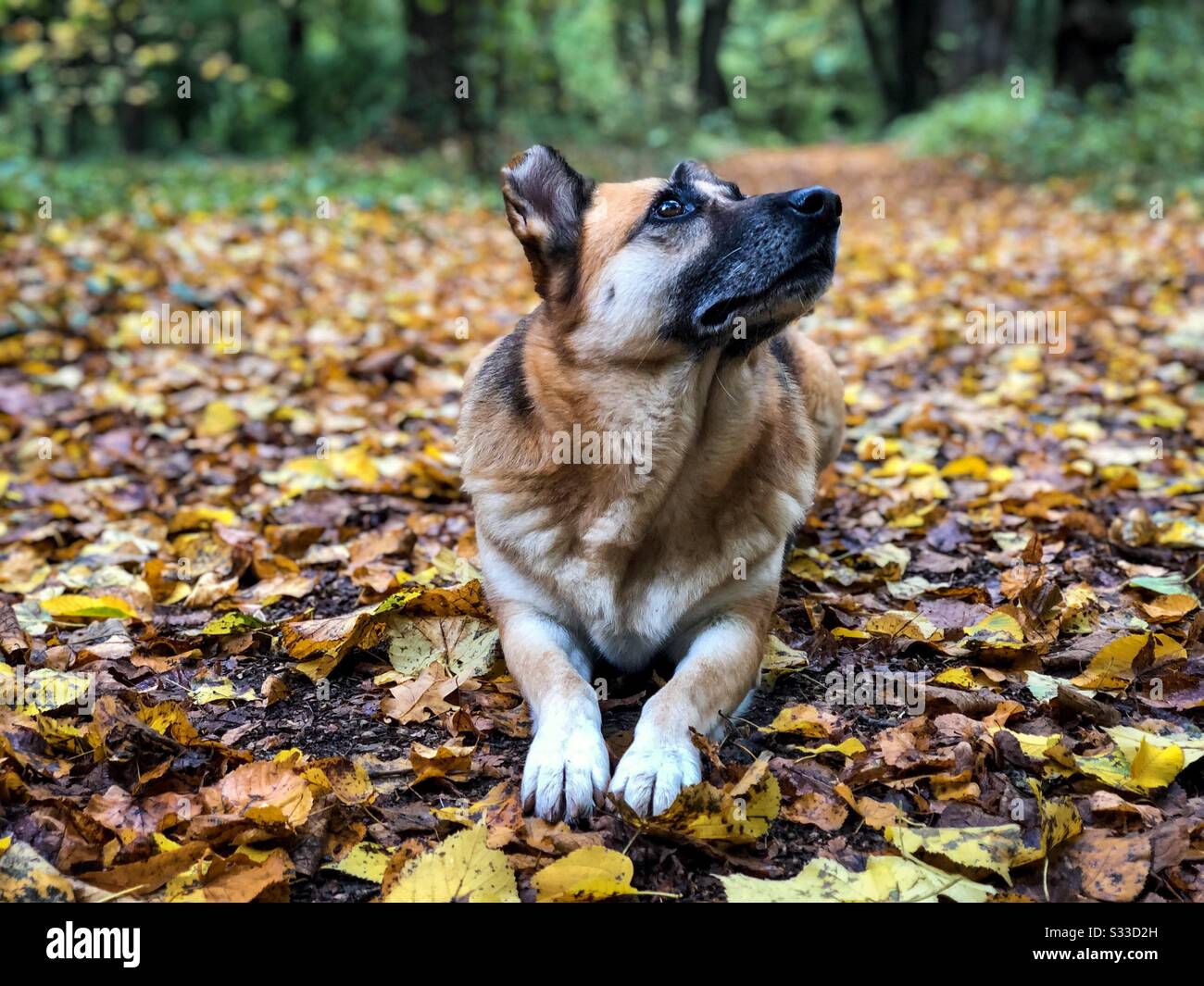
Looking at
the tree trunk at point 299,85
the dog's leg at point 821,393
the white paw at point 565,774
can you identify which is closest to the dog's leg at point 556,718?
the white paw at point 565,774

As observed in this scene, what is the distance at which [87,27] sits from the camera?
11.3m

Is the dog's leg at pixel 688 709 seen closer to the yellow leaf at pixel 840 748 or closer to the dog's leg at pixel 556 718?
the dog's leg at pixel 556 718

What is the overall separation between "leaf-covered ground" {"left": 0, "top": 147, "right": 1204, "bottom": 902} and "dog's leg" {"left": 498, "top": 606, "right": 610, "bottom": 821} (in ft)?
0.29

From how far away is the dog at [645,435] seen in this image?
3025mm

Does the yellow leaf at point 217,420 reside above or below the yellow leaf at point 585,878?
above

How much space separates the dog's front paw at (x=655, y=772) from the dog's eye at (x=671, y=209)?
1510 mm

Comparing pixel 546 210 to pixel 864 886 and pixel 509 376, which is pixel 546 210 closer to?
pixel 509 376

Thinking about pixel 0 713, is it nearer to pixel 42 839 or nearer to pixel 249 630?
pixel 42 839

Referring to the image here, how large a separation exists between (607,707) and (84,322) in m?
5.52

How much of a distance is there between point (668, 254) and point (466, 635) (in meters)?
1.35

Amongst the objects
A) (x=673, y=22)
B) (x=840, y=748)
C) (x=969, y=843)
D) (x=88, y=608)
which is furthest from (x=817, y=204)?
(x=673, y=22)

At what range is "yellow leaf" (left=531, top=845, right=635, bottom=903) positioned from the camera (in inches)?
87.0
